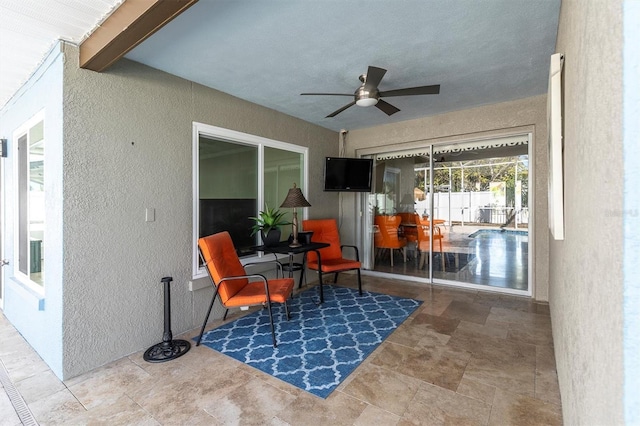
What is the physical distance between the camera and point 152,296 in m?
2.81

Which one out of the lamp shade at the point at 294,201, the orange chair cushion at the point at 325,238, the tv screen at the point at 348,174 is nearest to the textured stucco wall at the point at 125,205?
the lamp shade at the point at 294,201

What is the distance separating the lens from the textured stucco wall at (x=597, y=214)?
0.66 metres

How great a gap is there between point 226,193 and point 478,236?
3.88 metres

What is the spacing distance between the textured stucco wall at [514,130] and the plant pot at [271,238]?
2.66 meters

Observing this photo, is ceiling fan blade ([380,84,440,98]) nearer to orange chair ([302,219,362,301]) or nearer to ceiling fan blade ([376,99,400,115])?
ceiling fan blade ([376,99,400,115])

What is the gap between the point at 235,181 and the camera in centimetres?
378

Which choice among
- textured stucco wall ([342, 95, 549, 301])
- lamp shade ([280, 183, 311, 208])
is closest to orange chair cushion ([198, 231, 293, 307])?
lamp shade ([280, 183, 311, 208])

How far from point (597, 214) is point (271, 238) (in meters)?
3.29

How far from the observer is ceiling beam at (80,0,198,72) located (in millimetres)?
1719

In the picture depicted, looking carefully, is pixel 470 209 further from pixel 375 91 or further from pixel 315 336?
pixel 315 336

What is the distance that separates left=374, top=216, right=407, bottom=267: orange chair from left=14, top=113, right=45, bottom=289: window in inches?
180

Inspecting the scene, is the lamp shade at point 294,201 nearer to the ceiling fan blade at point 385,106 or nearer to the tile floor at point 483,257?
the ceiling fan blade at point 385,106

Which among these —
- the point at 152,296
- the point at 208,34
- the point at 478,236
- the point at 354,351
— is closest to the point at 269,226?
the point at 152,296

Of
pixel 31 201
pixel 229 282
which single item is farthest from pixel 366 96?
pixel 31 201
